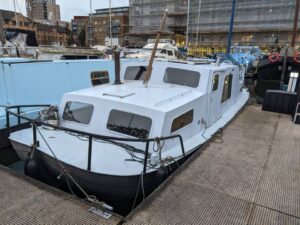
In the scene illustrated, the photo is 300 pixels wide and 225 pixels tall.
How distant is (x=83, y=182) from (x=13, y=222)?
100cm

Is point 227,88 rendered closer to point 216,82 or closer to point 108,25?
point 216,82

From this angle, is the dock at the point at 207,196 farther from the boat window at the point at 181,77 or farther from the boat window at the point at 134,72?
the boat window at the point at 134,72

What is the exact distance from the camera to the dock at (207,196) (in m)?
2.75

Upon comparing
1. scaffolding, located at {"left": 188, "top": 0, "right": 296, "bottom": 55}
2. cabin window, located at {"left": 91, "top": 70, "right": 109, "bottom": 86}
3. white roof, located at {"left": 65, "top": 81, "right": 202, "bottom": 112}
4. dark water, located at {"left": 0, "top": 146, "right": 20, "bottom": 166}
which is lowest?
dark water, located at {"left": 0, "top": 146, "right": 20, "bottom": 166}

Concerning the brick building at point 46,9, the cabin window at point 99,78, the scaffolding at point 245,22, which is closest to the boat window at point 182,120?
the cabin window at point 99,78

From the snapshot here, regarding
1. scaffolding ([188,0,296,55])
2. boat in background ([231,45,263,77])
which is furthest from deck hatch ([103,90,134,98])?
scaffolding ([188,0,296,55])

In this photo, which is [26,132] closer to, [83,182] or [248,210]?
[83,182]

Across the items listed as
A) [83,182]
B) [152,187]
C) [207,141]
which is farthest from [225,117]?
[83,182]

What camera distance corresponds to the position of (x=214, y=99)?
5.44 metres

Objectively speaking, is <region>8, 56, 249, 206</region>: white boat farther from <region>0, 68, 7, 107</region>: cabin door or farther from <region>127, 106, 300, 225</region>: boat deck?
<region>0, 68, 7, 107</region>: cabin door

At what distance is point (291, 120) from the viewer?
667 cm

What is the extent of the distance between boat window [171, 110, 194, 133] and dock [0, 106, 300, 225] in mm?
575

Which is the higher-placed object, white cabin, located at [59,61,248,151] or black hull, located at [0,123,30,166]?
white cabin, located at [59,61,248,151]

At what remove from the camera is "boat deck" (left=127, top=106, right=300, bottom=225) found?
2805 millimetres
